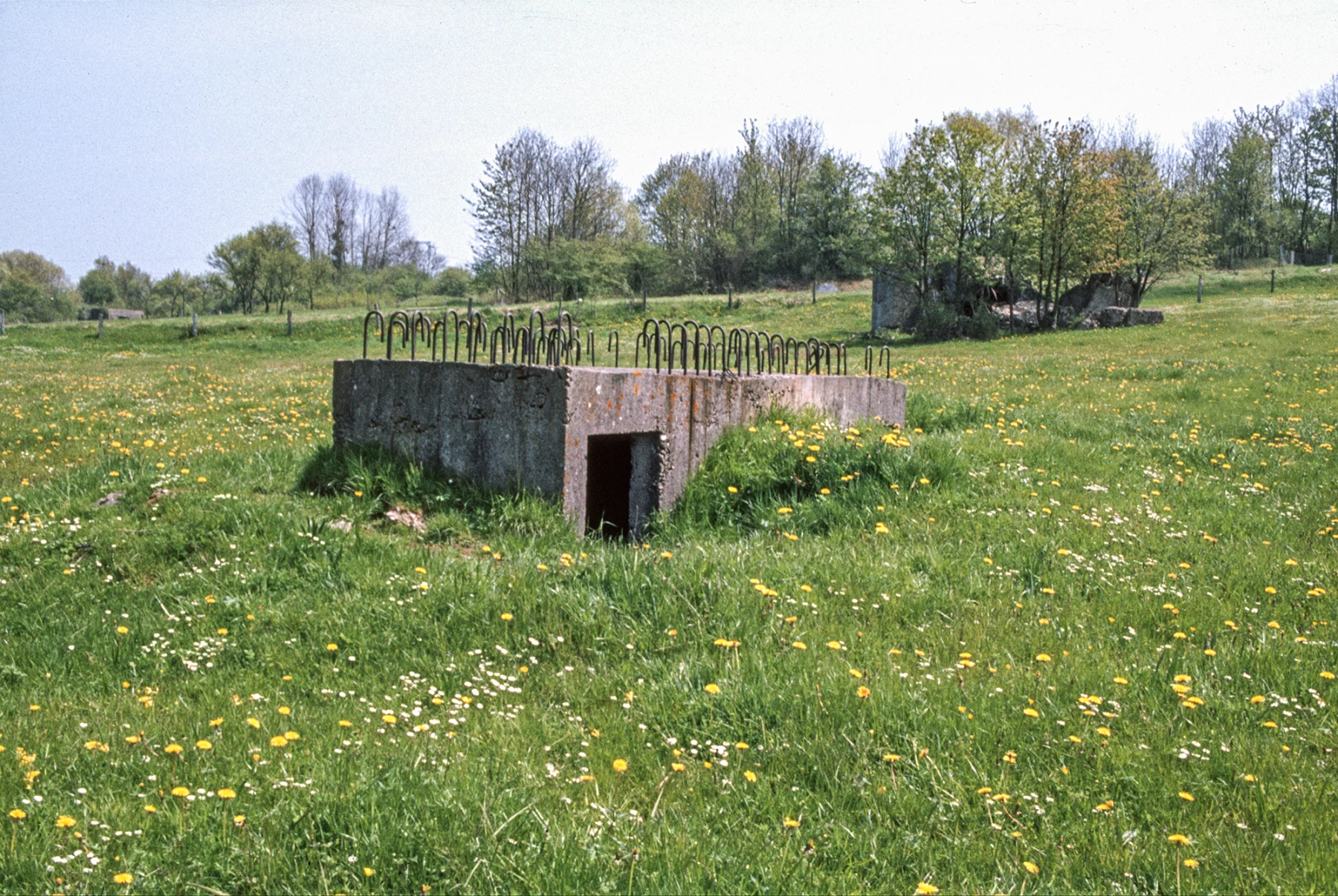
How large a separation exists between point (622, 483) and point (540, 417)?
1921 mm

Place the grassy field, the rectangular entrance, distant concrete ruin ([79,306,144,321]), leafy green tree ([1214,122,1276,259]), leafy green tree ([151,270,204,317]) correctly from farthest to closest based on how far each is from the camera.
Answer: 1. leafy green tree ([151,270,204,317])
2. leafy green tree ([1214,122,1276,259])
3. distant concrete ruin ([79,306,144,321])
4. the rectangular entrance
5. the grassy field

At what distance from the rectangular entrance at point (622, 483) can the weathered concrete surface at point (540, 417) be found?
0.5 inches

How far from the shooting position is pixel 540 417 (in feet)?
21.7

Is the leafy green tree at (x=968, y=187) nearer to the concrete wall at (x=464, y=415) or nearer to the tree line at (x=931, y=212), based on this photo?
the tree line at (x=931, y=212)

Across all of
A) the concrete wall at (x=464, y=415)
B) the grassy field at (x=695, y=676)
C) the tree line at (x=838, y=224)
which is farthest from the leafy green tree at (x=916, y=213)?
the concrete wall at (x=464, y=415)

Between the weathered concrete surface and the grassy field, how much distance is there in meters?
0.23

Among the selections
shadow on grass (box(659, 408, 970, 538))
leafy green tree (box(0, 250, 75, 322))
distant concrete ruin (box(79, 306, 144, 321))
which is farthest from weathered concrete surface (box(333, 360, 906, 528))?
leafy green tree (box(0, 250, 75, 322))

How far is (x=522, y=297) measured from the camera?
188 ft

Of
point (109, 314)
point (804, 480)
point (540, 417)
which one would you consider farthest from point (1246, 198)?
point (109, 314)

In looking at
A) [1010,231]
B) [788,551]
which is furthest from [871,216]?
[788,551]

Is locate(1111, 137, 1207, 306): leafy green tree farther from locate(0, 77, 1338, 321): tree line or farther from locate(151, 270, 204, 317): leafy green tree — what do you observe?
locate(151, 270, 204, 317): leafy green tree

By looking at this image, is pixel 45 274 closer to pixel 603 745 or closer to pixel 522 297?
pixel 522 297

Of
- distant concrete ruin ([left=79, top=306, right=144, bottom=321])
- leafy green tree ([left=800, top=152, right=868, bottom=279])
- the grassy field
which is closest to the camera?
the grassy field

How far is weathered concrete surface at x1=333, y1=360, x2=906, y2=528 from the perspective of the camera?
21.7 feet
